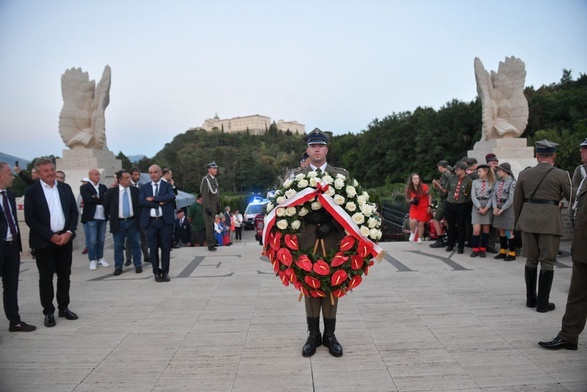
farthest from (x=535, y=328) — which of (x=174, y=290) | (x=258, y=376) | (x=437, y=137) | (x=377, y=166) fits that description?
(x=377, y=166)

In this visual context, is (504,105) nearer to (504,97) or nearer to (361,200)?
(504,97)

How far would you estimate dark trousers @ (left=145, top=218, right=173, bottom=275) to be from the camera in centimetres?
736

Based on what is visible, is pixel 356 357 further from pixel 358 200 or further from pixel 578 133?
pixel 578 133

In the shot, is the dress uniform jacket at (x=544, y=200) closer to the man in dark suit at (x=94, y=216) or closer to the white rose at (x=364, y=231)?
the white rose at (x=364, y=231)

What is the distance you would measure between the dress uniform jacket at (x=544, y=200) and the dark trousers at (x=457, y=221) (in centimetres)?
353

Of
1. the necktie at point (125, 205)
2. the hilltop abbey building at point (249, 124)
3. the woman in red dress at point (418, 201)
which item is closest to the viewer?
the necktie at point (125, 205)

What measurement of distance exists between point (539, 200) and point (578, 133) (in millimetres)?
34352

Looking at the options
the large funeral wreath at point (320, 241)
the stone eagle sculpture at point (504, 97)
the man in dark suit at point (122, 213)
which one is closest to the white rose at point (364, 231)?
the large funeral wreath at point (320, 241)

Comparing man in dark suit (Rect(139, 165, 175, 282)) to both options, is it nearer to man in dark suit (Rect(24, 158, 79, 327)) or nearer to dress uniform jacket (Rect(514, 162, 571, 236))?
man in dark suit (Rect(24, 158, 79, 327))

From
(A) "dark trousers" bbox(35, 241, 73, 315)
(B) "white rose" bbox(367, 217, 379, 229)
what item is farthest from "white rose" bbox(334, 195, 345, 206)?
(A) "dark trousers" bbox(35, 241, 73, 315)

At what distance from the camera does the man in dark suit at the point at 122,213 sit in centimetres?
803

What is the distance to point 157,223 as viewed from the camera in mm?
7430

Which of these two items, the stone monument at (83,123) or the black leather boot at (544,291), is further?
the stone monument at (83,123)

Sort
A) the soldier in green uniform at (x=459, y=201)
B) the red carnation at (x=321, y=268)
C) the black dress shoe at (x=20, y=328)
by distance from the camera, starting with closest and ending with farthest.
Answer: the red carnation at (x=321, y=268), the black dress shoe at (x=20, y=328), the soldier in green uniform at (x=459, y=201)
